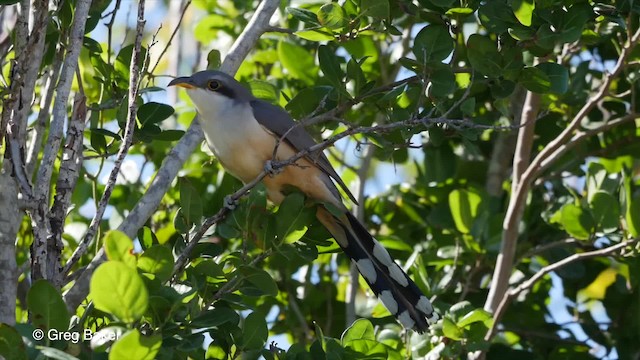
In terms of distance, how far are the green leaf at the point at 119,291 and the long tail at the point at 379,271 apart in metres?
1.82

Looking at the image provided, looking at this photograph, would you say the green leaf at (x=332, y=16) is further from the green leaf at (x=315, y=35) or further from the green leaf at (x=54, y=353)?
the green leaf at (x=54, y=353)

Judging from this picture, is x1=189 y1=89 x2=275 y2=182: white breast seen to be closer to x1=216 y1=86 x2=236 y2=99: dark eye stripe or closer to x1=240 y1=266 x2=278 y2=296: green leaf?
x1=216 y1=86 x2=236 y2=99: dark eye stripe

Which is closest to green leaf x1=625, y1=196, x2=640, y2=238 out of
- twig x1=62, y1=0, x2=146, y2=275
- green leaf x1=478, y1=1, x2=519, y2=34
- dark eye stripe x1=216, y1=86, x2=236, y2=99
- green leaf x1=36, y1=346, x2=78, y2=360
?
green leaf x1=478, y1=1, x2=519, y2=34

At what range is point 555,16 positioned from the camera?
3762 millimetres

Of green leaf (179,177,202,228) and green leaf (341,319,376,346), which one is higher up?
green leaf (179,177,202,228)

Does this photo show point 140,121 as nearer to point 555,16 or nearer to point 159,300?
point 159,300

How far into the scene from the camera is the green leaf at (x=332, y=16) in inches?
151

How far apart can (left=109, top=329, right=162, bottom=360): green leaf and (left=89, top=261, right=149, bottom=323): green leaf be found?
3.3 inches

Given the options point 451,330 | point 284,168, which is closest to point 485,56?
point 284,168

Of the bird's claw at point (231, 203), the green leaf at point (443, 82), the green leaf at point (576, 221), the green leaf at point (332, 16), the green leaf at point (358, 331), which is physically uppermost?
the green leaf at point (332, 16)

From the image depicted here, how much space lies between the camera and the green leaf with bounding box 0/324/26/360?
2.58 metres

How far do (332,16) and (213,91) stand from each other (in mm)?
717

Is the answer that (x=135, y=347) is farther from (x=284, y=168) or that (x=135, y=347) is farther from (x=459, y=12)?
(x=459, y=12)

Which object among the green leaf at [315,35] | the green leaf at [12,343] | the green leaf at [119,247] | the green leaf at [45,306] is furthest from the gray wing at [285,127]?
the green leaf at [12,343]
